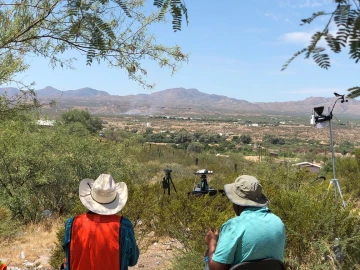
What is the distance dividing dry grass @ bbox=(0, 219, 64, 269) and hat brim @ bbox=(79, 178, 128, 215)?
3.98 m

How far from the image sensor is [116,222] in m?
2.41

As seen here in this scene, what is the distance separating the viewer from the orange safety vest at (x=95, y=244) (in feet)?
7.73

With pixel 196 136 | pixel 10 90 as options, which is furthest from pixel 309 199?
pixel 196 136

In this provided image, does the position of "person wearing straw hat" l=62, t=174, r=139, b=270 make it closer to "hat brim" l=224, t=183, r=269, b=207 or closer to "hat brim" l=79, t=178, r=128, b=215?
"hat brim" l=79, t=178, r=128, b=215

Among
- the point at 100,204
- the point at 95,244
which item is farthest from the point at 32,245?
Result: the point at 95,244

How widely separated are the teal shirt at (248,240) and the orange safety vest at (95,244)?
2.03 feet

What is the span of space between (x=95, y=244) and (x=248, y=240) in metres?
0.91

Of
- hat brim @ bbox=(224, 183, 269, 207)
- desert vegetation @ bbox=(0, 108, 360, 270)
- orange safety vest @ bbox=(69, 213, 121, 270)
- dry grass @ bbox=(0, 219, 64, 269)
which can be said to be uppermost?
hat brim @ bbox=(224, 183, 269, 207)

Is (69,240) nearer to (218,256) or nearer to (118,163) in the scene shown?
(218,256)

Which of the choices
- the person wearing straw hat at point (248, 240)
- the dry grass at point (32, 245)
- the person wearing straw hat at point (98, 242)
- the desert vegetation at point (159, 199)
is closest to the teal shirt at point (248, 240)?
the person wearing straw hat at point (248, 240)

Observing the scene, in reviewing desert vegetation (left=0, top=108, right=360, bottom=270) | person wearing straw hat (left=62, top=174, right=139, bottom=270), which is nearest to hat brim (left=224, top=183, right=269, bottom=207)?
person wearing straw hat (left=62, top=174, right=139, bottom=270)

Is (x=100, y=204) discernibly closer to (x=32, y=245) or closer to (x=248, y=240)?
(x=248, y=240)

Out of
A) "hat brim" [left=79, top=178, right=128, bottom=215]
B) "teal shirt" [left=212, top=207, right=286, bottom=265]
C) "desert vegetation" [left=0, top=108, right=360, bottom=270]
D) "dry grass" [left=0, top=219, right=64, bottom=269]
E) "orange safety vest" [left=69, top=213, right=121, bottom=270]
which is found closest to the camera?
"teal shirt" [left=212, top=207, right=286, bottom=265]

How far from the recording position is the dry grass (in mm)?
6555
